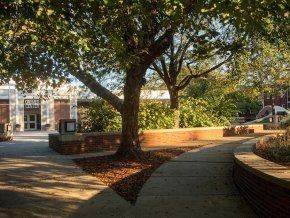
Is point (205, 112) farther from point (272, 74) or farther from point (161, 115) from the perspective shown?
point (272, 74)

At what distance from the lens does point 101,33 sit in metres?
9.40

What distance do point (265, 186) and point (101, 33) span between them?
17.1 feet

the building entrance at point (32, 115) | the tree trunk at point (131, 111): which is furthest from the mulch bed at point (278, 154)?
the building entrance at point (32, 115)

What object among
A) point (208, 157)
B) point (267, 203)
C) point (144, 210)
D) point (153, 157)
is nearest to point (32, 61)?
point (153, 157)

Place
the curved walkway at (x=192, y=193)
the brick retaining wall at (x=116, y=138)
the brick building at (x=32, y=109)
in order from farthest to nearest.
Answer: the brick building at (x=32, y=109) → the brick retaining wall at (x=116, y=138) → the curved walkway at (x=192, y=193)

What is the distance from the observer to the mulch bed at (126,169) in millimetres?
8344

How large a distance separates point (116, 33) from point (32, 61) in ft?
12.0

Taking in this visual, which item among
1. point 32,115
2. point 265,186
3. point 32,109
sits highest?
point 32,109

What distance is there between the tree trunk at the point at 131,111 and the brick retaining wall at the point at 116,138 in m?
2.93

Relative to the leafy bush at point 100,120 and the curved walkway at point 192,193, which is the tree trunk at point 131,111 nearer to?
the curved walkway at point 192,193

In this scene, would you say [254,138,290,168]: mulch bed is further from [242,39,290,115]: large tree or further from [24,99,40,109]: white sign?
[24,99,40,109]: white sign

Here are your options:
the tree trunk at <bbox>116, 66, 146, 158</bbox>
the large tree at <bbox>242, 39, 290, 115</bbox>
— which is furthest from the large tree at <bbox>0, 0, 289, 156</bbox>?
the large tree at <bbox>242, 39, 290, 115</bbox>

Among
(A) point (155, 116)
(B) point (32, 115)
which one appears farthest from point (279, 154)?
(B) point (32, 115)

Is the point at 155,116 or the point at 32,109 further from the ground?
the point at 32,109
